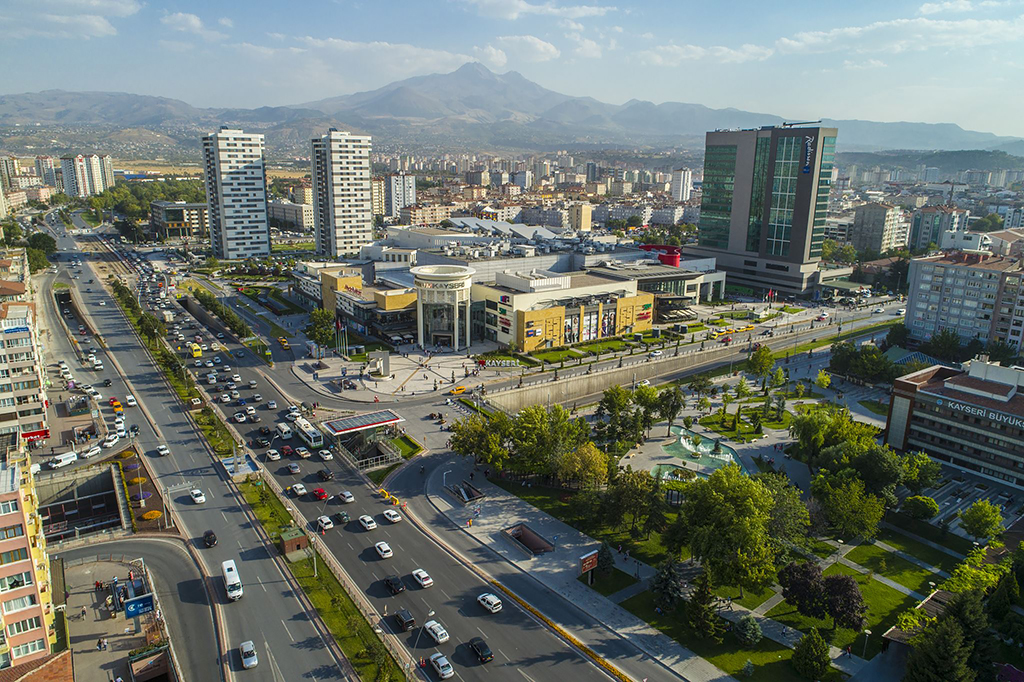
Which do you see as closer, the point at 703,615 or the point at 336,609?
the point at 703,615

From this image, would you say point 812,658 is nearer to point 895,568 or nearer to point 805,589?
point 805,589

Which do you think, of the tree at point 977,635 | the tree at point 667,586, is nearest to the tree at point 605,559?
the tree at point 667,586

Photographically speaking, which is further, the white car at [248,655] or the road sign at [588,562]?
the road sign at [588,562]

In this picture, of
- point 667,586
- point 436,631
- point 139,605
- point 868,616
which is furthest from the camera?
point 868,616

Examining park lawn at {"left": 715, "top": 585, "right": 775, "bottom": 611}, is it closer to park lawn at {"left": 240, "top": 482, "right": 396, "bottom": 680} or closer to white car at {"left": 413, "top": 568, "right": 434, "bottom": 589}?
white car at {"left": 413, "top": 568, "right": 434, "bottom": 589}

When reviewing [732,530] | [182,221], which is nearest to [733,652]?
[732,530]

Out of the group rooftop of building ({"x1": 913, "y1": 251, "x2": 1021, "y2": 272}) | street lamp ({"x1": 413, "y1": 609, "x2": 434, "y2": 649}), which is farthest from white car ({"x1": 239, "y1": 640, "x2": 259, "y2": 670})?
rooftop of building ({"x1": 913, "y1": 251, "x2": 1021, "y2": 272})

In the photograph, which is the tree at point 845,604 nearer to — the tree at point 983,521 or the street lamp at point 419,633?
the tree at point 983,521
